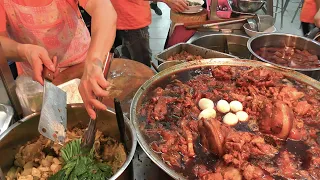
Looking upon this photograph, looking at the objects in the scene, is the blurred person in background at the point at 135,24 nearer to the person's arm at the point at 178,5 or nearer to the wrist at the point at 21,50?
the person's arm at the point at 178,5

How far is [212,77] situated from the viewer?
2693 mm

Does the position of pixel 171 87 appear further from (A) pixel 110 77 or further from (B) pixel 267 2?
(B) pixel 267 2

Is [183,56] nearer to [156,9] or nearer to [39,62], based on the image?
[39,62]

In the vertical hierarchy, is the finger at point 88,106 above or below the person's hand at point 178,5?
above

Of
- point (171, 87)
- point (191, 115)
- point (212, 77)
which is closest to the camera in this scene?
point (191, 115)

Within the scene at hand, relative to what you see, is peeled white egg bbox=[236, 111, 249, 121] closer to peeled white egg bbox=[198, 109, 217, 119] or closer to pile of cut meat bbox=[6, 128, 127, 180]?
peeled white egg bbox=[198, 109, 217, 119]

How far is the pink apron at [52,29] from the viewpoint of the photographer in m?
2.57

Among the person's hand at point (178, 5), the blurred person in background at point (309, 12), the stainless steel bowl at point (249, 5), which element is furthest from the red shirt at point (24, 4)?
the blurred person in background at point (309, 12)

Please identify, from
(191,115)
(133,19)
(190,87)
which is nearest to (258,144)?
(191,115)

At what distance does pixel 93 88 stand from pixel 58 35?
57.4 inches

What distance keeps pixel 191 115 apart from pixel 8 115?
1293 mm

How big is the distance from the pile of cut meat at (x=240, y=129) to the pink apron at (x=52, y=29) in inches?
43.2

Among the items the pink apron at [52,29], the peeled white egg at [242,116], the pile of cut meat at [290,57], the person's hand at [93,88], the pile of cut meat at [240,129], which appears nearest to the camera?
the person's hand at [93,88]

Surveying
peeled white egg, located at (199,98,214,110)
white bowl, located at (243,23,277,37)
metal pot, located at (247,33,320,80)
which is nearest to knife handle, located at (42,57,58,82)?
peeled white egg, located at (199,98,214,110)
